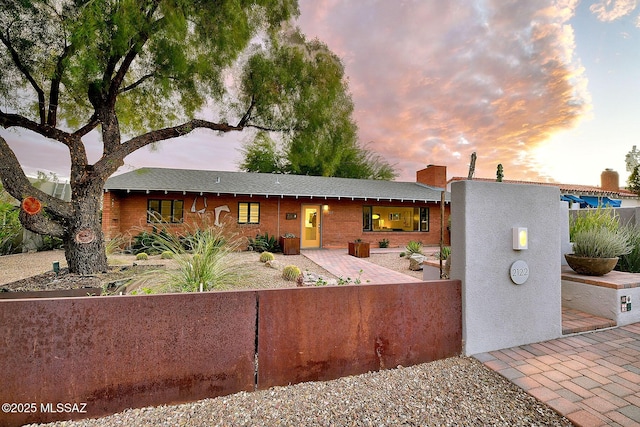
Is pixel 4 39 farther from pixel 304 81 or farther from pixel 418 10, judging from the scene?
pixel 418 10

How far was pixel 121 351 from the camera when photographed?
6.26ft

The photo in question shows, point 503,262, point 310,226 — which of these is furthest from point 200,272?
point 310,226

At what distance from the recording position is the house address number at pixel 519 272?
2.79m

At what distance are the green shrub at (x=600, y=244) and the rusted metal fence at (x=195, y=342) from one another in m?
2.87

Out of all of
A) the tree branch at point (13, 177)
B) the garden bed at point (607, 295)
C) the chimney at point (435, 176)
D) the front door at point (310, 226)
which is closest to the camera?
the garden bed at point (607, 295)

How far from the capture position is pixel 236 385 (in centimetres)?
211

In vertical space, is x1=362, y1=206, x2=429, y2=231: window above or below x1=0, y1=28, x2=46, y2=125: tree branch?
below

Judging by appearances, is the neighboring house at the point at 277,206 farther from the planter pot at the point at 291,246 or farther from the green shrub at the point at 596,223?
the green shrub at the point at 596,223

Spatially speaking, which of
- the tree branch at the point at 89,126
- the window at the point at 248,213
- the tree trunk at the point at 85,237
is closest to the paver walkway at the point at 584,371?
the tree trunk at the point at 85,237

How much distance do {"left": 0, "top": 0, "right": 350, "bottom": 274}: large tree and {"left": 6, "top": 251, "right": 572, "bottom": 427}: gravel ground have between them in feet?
20.4

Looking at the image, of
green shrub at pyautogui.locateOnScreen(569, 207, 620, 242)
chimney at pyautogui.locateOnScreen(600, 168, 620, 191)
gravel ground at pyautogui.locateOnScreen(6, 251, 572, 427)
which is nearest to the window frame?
green shrub at pyautogui.locateOnScreen(569, 207, 620, 242)

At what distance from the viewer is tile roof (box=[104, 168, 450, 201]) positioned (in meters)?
11.6

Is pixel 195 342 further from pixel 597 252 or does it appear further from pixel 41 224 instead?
pixel 41 224

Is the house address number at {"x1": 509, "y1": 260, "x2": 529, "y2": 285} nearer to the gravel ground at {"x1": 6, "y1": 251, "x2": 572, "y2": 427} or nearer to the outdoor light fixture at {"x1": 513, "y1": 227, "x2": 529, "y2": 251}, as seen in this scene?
the outdoor light fixture at {"x1": 513, "y1": 227, "x2": 529, "y2": 251}
